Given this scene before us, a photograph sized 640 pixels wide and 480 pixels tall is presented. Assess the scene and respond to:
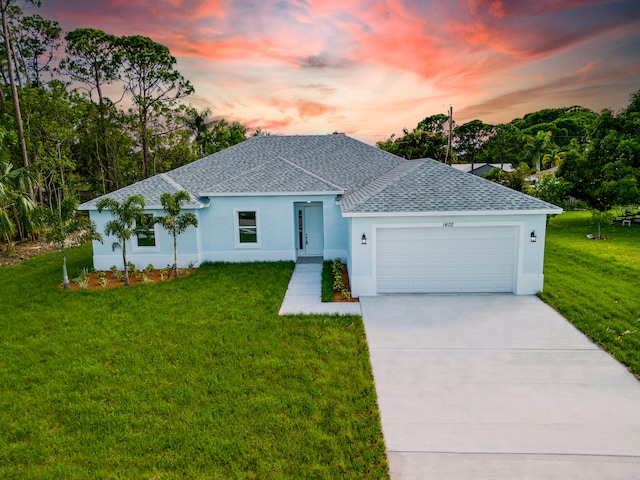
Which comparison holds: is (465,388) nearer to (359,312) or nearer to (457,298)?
(359,312)

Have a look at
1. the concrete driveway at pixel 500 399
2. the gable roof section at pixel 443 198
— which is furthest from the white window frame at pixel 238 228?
the concrete driveway at pixel 500 399

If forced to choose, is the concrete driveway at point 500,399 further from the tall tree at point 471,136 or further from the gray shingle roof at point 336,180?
the tall tree at point 471,136

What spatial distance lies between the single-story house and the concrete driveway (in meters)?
2.03

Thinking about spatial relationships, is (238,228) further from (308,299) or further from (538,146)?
(538,146)

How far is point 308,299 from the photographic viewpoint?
11.0m

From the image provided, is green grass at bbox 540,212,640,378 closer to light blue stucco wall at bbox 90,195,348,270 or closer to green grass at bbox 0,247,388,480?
green grass at bbox 0,247,388,480

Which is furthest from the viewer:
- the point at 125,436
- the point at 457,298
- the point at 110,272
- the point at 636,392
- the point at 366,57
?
the point at 366,57

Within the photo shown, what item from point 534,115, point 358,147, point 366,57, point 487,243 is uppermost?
point 534,115

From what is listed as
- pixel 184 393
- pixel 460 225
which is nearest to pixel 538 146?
pixel 460 225

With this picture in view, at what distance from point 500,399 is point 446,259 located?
5.67 meters

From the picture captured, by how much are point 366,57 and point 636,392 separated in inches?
692

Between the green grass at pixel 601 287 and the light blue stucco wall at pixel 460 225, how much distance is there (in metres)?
0.77

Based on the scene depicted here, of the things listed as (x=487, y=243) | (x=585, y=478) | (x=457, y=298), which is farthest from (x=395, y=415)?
(x=487, y=243)

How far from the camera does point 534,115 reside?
97688 mm
